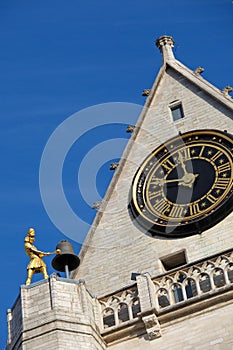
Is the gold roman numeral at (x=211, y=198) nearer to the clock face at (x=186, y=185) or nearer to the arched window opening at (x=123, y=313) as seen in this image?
the clock face at (x=186, y=185)

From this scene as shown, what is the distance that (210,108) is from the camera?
83.2 ft

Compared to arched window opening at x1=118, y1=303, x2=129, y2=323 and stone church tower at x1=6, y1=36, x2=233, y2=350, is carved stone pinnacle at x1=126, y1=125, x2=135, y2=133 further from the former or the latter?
arched window opening at x1=118, y1=303, x2=129, y2=323

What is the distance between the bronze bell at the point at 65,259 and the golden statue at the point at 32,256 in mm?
192

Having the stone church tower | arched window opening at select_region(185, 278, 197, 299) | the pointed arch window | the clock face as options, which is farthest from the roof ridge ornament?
arched window opening at select_region(185, 278, 197, 299)

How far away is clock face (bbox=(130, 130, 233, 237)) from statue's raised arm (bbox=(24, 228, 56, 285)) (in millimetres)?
2237

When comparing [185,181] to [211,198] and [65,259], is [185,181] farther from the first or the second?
[65,259]

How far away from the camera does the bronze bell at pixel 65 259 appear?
71.7 feet

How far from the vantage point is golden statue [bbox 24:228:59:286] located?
21.7 meters

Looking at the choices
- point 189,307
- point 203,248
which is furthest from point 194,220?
point 189,307

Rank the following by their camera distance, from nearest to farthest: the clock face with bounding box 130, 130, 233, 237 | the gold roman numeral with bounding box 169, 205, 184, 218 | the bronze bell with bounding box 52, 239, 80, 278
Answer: the bronze bell with bounding box 52, 239, 80, 278
the clock face with bounding box 130, 130, 233, 237
the gold roman numeral with bounding box 169, 205, 184, 218

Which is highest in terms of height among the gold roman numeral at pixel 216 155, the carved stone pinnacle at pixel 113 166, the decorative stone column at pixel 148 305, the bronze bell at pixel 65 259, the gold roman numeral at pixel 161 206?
the carved stone pinnacle at pixel 113 166

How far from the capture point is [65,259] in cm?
2191

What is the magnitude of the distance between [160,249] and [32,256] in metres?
2.28

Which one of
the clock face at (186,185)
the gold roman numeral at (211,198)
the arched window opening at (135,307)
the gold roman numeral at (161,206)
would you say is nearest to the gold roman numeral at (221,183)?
the clock face at (186,185)
